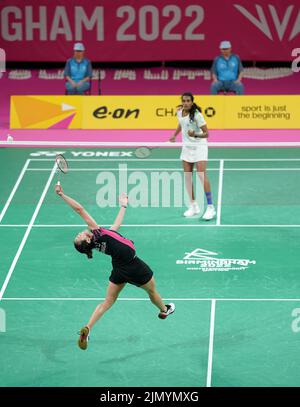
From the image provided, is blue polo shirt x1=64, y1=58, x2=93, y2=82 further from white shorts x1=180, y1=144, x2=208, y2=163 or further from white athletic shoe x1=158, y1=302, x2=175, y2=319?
white athletic shoe x1=158, y1=302, x2=175, y2=319

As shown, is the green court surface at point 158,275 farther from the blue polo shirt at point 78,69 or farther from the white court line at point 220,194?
the blue polo shirt at point 78,69

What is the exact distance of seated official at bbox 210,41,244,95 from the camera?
80.2ft

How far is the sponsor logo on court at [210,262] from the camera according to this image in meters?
16.2

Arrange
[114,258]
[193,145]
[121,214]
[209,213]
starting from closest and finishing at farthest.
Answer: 1. [114,258]
2. [121,214]
3. [193,145]
4. [209,213]

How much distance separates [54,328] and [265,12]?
16.4 metres

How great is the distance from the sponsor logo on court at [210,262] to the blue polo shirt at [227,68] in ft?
28.2

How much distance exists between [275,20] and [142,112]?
20.5 feet

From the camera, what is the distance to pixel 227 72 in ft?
80.3

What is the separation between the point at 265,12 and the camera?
92.8 feet

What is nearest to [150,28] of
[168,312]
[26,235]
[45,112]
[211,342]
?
[45,112]

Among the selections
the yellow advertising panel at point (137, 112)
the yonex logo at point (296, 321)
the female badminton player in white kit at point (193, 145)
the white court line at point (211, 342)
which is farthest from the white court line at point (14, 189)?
the yonex logo at point (296, 321)

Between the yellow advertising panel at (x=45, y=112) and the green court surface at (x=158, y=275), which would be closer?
the green court surface at (x=158, y=275)

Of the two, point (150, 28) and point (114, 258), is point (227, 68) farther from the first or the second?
point (114, 258)

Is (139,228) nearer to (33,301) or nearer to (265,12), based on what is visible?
(33,301)
